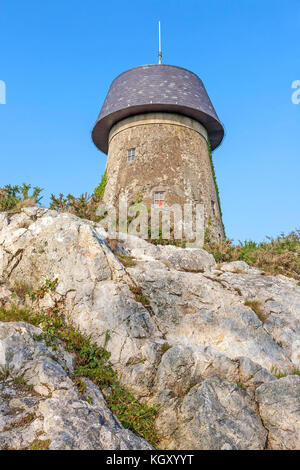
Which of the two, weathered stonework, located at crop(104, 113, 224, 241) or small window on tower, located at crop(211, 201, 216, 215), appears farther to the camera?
small window on tower, located at crop(211, 201, 216, 215)

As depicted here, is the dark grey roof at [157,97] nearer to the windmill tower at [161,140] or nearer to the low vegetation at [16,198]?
the windmill tower at [161,140]

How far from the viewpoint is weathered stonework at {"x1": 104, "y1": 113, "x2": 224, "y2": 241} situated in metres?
18.5

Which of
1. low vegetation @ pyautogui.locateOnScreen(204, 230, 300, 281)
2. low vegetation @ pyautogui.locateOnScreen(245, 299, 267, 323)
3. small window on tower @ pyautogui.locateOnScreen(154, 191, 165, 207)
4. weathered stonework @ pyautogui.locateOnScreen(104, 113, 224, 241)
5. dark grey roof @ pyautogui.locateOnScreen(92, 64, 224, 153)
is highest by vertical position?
dark grey roof @ pyautogui.locateOnScreen(92, 64, 224, 153)

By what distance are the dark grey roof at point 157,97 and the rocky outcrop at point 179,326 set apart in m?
9.55

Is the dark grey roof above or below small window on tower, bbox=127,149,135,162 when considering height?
above

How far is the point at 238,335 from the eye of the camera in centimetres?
949

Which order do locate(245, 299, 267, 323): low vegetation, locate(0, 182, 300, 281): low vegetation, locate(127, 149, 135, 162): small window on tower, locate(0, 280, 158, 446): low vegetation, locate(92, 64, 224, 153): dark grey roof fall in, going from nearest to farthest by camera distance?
locate(0, 280, 158, 446): low vegetation, locate(245, 299, 267, 323): low vegetation, locate(0, 182, 300, 281): low vegetation, locate(92, 64, 224, 153): dark grey roof, locate(127, 149, 135, 162): small window on tower

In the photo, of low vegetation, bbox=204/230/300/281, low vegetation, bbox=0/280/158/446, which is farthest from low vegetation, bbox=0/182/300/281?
low vegetation, bbox=0/280/158/446

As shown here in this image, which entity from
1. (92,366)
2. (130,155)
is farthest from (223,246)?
(92,366)

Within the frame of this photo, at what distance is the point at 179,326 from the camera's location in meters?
9.59

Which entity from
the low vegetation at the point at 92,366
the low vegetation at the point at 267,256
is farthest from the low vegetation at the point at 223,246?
the low vegetation at the point at 92,366

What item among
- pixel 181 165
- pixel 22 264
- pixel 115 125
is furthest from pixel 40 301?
pixel 115 125

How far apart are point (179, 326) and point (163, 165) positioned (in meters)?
10.8

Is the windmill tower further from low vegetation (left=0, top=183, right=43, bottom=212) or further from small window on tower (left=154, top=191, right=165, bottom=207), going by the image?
low vegetation (left=0, top=183, right=43, bottom=212)
